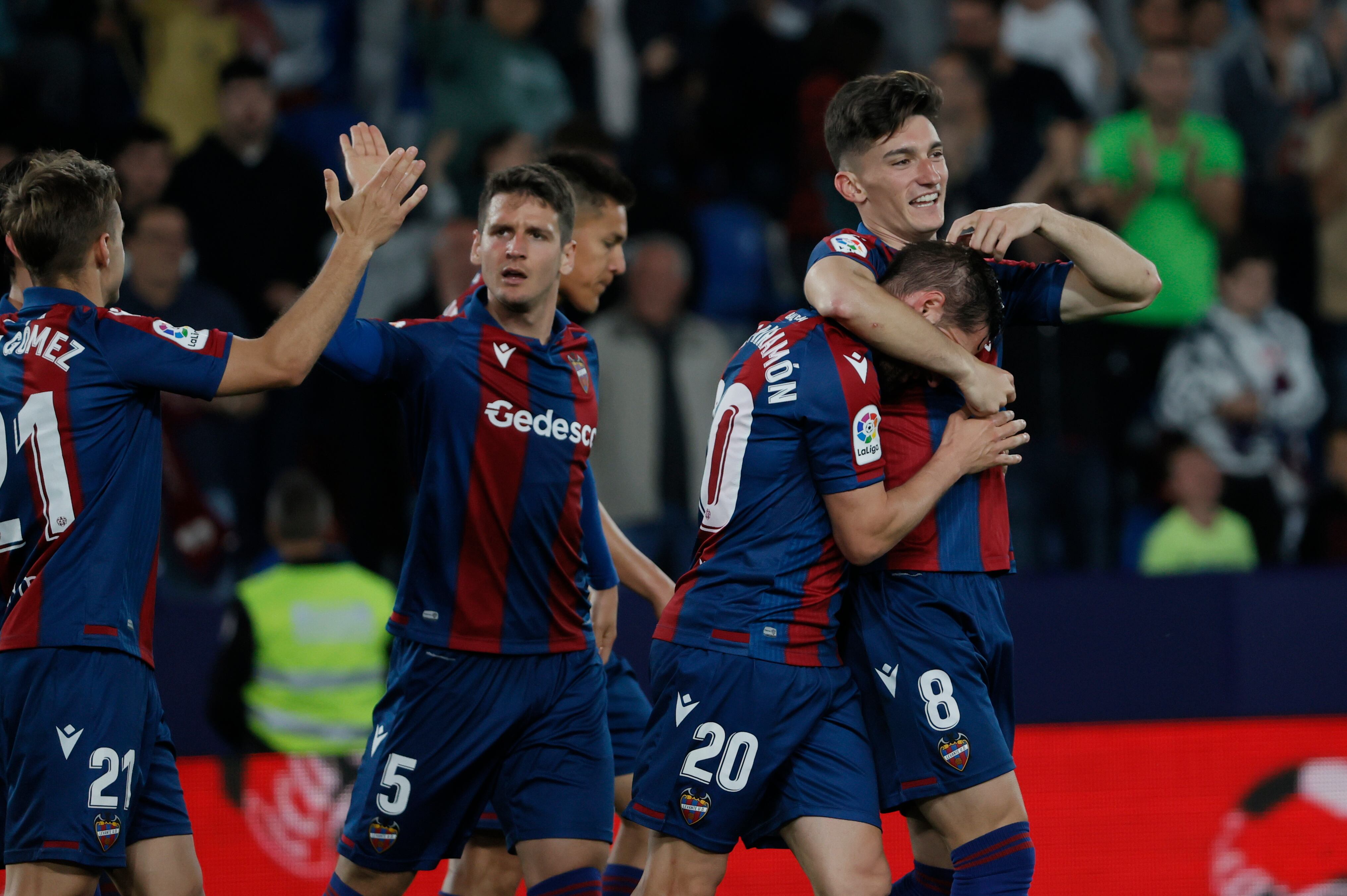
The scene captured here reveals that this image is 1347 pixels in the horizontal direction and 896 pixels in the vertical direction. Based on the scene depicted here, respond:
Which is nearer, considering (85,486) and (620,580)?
(85,486)

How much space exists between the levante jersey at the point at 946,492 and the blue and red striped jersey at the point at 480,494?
38.2 inches

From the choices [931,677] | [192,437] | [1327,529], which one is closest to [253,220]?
[192,437]

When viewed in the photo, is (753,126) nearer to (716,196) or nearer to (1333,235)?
(716,196)

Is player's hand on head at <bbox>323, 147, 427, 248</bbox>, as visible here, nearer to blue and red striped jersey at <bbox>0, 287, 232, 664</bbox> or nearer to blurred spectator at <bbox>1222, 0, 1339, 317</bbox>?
blue and red striped jersey at <bbox>0, 287, 232, 664</bbox>

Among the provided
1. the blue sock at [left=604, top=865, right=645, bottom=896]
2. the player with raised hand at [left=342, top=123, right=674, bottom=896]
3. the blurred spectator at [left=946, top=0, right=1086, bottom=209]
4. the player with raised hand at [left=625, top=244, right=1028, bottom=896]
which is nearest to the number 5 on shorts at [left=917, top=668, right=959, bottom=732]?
the player with raised hand at [left=625, top=244, right=1028, bottom=896]

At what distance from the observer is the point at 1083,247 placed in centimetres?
461

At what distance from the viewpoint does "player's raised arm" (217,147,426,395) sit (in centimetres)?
405

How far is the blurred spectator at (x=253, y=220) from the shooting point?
877 cm

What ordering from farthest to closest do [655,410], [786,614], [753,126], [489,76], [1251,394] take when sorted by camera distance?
[753,126] < [489,76] < [1251,394] < [655,410] < [786,614]

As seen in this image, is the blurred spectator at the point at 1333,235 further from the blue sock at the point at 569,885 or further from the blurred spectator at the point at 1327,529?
the blue sock at the point at 569,885

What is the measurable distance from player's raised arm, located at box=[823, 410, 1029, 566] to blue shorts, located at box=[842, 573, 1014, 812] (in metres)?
0.18

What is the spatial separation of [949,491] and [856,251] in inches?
29.1

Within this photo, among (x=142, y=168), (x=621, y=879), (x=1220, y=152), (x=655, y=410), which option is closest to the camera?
(x=621, y=879)

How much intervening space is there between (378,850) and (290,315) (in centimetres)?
158
